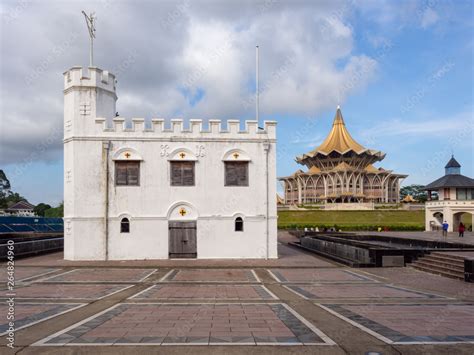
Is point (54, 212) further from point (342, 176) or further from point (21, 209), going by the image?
point (342, 176)

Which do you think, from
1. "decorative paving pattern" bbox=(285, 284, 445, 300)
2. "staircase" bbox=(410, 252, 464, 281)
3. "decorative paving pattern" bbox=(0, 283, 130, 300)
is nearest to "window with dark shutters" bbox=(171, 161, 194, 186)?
"decorative paving pattern" bbox=(0, 283, 130, 300)

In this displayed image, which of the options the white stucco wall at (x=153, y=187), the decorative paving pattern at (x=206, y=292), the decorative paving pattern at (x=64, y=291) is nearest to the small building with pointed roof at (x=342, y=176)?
the white stucco wall at (x=153, y=187)

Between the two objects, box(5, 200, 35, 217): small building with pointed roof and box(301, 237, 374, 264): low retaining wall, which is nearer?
box(301, 237, 374, 264): low retaining wall

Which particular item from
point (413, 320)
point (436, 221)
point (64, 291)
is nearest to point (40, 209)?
point (436, 221)

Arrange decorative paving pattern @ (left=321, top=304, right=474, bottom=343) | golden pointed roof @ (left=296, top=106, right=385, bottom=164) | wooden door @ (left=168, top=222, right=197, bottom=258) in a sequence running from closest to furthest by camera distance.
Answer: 1. decorative paving pattern @ (left=321, top=304, right=474, bottom=343)
2. wooden door @ (left=168, top=222, right=197, bottom=258)
3. golden pointed roof @ (left=296, top=106, right=385, bottom=164)

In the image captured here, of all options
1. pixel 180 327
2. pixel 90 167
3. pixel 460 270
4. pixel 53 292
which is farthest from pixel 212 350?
pixel 90 167

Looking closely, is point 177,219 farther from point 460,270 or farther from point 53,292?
point 460,270

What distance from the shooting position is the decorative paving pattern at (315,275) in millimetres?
17062

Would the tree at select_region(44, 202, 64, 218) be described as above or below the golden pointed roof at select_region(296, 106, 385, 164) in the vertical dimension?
below

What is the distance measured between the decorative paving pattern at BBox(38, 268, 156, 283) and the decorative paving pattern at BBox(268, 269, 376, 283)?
19.5ft

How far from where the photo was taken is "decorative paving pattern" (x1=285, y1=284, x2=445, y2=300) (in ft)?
43.9

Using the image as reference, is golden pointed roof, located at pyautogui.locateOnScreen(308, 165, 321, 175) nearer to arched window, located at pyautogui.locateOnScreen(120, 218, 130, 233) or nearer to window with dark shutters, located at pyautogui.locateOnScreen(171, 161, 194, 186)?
window with dark shutters, located at pyautogui.locateOnScreen(171, 161, 194, 186)

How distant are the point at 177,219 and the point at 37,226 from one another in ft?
110

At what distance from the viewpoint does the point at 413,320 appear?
995 cm
